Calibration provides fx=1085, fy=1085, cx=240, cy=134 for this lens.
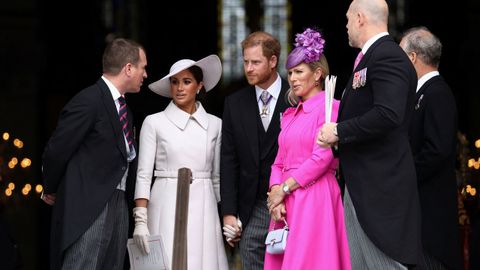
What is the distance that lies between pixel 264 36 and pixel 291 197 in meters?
Result: 1.16

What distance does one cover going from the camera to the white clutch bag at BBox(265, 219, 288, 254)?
590 cm

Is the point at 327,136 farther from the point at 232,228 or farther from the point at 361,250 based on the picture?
the point at 232,228

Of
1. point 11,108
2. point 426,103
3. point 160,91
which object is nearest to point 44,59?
point 11,108

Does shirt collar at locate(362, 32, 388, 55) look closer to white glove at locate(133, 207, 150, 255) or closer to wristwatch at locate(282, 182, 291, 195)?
wristwatch at locate(282, 182, 291, 195)

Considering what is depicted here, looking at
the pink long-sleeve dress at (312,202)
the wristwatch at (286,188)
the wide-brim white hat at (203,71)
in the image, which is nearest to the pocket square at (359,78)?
the pink long-sleeve dress at (312,202)

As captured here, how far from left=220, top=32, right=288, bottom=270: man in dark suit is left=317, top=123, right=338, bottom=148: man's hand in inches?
46.0

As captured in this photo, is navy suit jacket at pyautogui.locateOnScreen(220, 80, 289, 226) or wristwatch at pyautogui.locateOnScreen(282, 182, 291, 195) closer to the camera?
wristwatch at pyautogui.locateOnScreen(282, 182, 291, 195)

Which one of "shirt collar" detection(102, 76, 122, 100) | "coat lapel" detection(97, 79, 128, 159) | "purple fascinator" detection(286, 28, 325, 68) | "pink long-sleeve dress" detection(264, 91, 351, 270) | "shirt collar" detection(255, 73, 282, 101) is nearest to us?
"pink long-sleeve dress" detection(264, 91, 351, 270)

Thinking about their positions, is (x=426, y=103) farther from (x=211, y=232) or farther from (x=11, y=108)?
(x=11, y=108)

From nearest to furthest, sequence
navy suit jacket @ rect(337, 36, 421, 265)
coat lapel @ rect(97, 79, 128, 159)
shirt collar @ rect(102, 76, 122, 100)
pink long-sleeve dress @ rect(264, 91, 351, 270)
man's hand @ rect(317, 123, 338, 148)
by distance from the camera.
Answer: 1. navy suit jacket @ rect(337, 36, 421, 265)
2. man's hand @ rect(317, 123, 338, 148)
3. pink long-sleeve dress @ rect(264, 91, 351, 270)
4. coat lapel @ rect(97, 79, 128, 159)
5. shirt collar @ rect(102, 76, 122, 100)

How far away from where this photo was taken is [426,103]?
6246 mm

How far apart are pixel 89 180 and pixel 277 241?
1153mm

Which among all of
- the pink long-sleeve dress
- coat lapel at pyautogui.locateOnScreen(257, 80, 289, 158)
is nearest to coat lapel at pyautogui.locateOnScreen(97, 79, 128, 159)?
coat lapel at pyautogui.locateOnScreen(257, 80, 289, 158)

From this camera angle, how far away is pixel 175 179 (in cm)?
663
